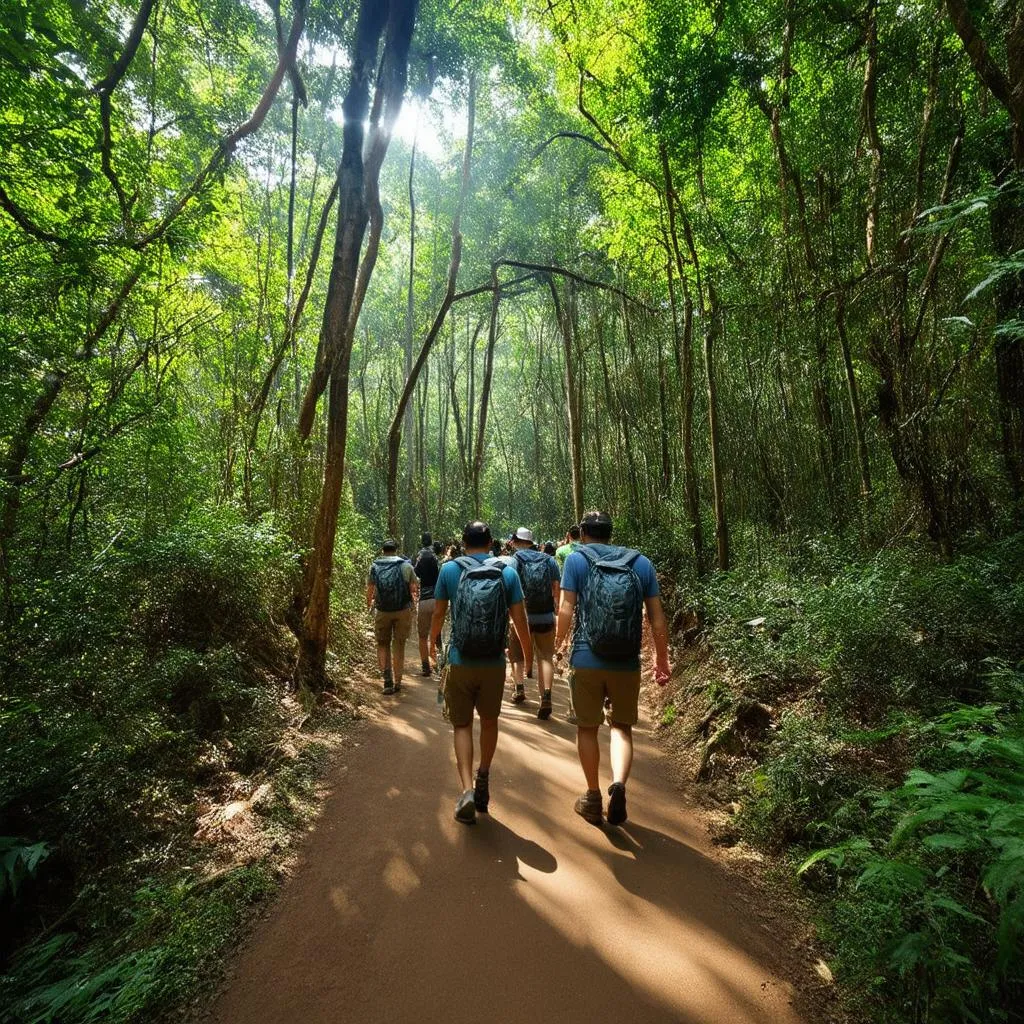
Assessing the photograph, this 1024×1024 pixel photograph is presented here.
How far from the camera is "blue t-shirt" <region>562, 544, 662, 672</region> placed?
2.89m

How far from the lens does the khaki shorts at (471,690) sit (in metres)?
2.98

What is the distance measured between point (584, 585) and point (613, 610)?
0.82ft

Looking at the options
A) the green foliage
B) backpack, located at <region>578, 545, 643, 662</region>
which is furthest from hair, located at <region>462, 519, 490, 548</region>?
the green foliage

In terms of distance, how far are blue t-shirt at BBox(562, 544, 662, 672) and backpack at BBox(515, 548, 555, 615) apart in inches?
83.8

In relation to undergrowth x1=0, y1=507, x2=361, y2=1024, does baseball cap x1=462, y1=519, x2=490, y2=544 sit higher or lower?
higher

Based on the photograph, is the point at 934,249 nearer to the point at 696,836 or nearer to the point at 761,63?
the point at 761,63

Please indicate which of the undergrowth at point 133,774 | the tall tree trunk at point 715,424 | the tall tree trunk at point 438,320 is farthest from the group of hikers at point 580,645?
the tall tree trunk at point 438,320

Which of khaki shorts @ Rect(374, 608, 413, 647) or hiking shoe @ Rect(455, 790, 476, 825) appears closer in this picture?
hiking shoe @ Rect(455, 790, 476, 825)

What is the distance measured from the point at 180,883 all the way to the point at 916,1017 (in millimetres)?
2708

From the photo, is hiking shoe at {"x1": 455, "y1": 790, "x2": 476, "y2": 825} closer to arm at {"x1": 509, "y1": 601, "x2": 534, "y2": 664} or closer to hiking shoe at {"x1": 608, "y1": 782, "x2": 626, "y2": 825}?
hiking shoe at {"x1": 608, "y1": 782, "x2": 626, "y2": 825}

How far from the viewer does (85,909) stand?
219 cm

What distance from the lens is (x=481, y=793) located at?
9.76ft

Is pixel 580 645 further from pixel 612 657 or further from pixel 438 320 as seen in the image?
pixel 438 320

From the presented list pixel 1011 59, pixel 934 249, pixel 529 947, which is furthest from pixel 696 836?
pixel 1011 59
